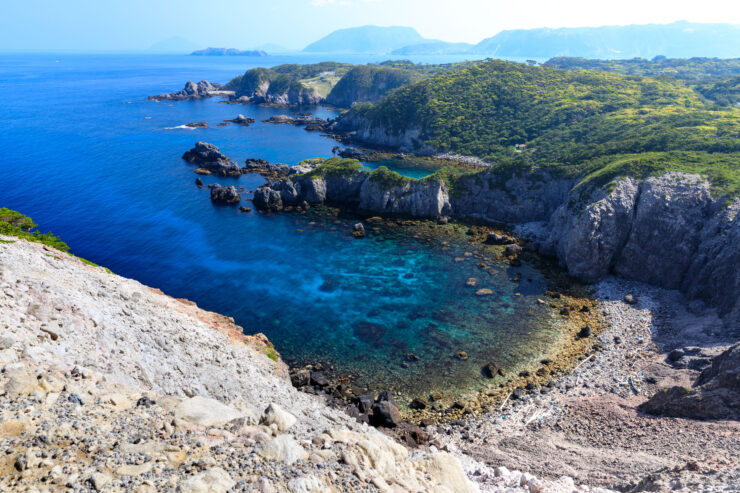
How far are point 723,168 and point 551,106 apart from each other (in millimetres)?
63389

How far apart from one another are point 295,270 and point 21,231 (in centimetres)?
3003

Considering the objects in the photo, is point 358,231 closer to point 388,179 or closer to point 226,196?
point 388,179

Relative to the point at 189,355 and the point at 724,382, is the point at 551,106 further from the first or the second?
the point at 189,355

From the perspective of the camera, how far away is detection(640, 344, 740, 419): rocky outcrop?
26.3 m

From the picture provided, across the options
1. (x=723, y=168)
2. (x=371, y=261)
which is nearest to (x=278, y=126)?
(x=371, y=261)

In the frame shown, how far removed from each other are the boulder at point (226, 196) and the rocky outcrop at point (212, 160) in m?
16.5

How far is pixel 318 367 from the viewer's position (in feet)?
123

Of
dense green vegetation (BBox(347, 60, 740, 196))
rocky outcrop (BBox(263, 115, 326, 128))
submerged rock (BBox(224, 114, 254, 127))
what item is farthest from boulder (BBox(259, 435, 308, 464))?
submerged rock (BBox(224, 114, 254, 127))

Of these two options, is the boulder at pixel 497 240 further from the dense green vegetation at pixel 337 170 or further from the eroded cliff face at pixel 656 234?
the dense green vegetation at pixel 337 170

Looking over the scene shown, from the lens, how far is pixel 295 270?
183 ft

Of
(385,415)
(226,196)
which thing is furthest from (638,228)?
(226,196)

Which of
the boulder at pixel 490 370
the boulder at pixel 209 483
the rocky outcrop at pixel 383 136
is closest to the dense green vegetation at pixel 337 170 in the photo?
the rocky outcrop at pixel 383 136

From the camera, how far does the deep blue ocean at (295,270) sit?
131 ft

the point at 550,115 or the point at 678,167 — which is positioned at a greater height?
the point at 550,115
